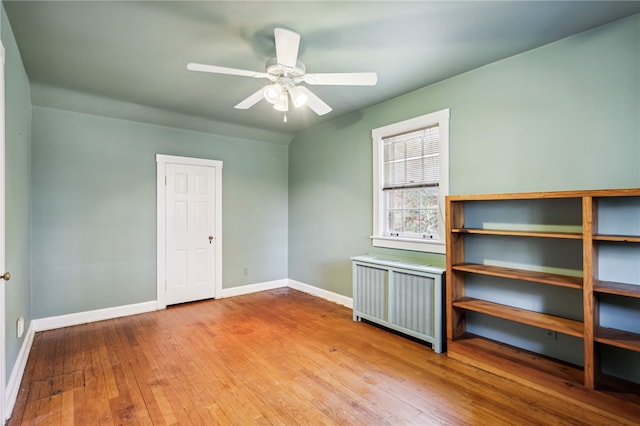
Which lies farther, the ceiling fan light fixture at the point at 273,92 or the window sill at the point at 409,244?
the window sill at the point at 409,244

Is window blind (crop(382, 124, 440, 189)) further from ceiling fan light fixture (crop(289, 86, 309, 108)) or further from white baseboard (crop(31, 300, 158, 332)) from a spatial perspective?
white baseboard (crop(31, 300, 158, 332))

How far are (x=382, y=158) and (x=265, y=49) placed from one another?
1.97 metres

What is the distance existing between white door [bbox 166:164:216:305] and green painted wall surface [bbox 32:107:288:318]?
21 centimetres

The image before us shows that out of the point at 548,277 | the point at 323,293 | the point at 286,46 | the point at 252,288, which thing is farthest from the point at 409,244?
the point at 252,288

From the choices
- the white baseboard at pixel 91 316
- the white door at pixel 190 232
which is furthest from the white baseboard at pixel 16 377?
the white door at pixel 190 232

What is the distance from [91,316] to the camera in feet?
12.7

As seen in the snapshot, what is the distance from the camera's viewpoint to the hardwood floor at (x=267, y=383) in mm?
2064

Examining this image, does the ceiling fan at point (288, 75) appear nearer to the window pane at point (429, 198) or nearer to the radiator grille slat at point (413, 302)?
the window pane at point (429, 198)

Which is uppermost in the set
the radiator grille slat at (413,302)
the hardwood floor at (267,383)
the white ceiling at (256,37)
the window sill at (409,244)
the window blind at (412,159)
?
the white ceiling at (256,37)

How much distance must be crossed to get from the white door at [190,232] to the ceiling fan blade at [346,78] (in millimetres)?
2912

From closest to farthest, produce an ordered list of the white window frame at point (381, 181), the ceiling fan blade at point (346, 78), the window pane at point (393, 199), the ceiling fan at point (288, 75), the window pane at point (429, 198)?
the ceiling fan at point (288, 75), the ceiling fan blade at point (346, 78), the white window frame at point (381, 181), the window pane at point (429, 198), the window pane at point (393, 199)

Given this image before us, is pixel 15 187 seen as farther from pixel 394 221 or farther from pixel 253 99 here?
pixel 394 221

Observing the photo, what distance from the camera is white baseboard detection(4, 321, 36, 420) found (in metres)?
2.08

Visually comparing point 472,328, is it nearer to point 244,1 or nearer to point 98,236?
point 244,1
